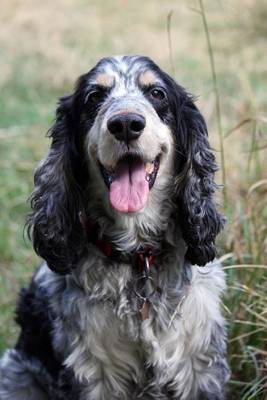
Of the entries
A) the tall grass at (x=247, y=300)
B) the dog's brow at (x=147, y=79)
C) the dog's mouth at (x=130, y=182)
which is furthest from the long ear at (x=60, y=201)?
the tall grass at (x=247, y=300)

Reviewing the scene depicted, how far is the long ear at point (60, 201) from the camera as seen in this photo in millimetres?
4230

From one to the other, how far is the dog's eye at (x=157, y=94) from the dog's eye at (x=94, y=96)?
24cm

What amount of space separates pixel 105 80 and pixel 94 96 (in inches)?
3.8

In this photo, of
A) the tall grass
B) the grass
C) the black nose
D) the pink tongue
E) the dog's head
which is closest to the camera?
the black nose

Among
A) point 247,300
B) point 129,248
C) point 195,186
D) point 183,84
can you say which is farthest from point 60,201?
point 183,84

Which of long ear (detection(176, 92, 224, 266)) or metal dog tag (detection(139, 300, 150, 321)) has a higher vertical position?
long ear (detection(176, 92, 224, 266))

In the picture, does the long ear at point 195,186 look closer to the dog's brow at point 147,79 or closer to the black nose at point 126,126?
the dog's brow at point 147,79

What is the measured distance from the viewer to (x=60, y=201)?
4270 mm

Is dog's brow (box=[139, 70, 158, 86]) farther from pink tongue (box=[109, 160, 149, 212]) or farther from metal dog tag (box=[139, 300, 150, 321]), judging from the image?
metal dog tag (box=[139, 300, 150, 321])

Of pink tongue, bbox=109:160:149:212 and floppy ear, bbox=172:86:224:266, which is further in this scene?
floppy ear, bbox=172:86:224:266

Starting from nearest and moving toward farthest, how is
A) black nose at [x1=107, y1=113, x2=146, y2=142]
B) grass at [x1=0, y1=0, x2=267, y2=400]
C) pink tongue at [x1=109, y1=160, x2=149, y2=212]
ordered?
black nose at [x1=107, y1=113, x2=146, y2=142]
pink tongue at [x1=109, y1=160, x2=149, y2=212]
grass at [x1=0, y1=0, x2=267, y2=400]

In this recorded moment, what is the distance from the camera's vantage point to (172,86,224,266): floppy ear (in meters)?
4.20

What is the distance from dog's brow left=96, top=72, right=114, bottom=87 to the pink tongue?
1.39 ft

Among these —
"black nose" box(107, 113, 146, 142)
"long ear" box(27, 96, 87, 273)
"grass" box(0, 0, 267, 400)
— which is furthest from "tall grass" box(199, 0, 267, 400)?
"black nose" box(107, 113, 146, 142)
